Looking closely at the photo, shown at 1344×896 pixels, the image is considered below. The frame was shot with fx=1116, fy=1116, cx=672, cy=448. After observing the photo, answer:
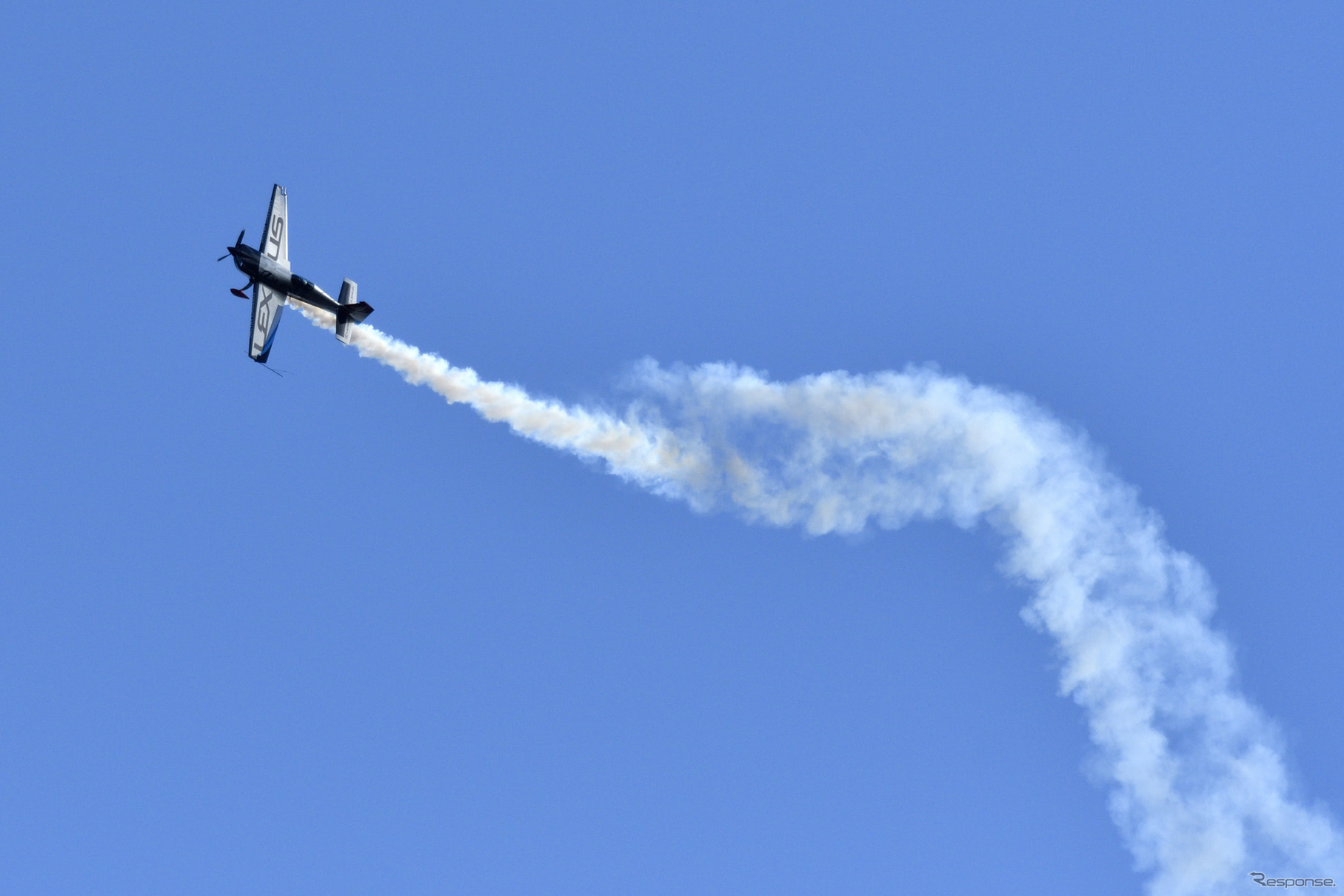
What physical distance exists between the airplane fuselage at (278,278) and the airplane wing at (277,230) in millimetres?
1108

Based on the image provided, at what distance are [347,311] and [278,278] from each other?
350 cm

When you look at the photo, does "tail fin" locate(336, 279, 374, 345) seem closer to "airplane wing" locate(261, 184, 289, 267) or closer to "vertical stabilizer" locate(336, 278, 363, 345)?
"vertical stabilizer" locate(336, 278, 363, 345)

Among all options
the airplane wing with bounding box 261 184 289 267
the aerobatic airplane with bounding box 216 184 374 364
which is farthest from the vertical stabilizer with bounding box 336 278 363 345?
the airplane wing with bounding box 261 184 289 267

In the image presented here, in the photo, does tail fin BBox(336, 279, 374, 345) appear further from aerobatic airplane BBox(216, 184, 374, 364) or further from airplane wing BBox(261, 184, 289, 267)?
airplane wing BBox(261, 184, 289, 267)

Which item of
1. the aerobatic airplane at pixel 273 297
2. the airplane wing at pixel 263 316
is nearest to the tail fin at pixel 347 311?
the aerobatic airplane at pixel 273 297

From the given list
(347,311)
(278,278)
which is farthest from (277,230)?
(347,311)

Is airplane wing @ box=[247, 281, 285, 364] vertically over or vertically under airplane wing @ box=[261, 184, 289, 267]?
under

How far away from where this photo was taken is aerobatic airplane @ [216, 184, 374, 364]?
51.4m

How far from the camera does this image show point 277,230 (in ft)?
179

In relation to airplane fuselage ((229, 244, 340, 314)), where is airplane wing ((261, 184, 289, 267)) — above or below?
above

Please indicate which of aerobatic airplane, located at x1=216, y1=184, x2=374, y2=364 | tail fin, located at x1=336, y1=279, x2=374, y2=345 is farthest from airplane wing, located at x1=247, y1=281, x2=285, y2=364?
tail fin, located at x1=336, y1=279, x2=374, y2=345

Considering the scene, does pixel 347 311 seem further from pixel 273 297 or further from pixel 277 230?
pixel 277 230

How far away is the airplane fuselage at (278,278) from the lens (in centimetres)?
5125

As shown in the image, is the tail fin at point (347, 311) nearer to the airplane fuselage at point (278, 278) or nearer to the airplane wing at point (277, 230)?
the airplane fuselage at point (278, 278)
